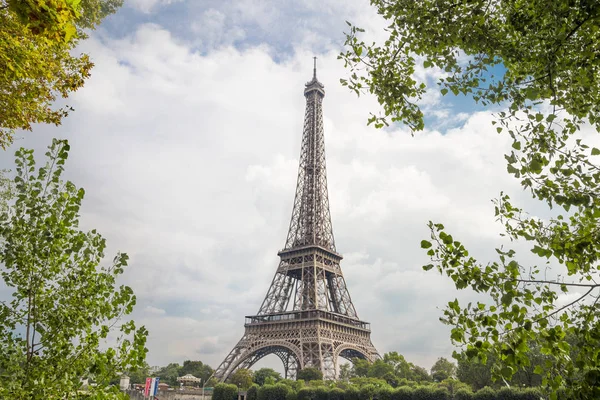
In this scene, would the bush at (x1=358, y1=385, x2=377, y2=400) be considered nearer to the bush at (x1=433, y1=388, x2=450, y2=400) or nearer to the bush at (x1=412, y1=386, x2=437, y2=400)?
the bush at (x1=412, y1=386, x2=437, y2=400)

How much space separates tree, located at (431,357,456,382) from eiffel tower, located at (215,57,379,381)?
11133 millimetres

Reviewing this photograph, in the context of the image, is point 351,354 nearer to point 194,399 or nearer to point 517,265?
point 194,399

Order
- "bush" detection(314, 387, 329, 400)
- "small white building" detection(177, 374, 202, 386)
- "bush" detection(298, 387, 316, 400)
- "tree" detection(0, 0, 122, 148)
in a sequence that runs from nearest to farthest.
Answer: "tree" detection(0, 0, 122, 148) < "bush" detection(314, 387, 329, 400) < "bush" detection(298, 387, 316, 400) < "small white building" detection(177, 374, 202, 386)

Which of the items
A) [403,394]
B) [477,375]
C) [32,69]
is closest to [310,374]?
[403,394]

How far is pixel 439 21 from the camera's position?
7.47 m

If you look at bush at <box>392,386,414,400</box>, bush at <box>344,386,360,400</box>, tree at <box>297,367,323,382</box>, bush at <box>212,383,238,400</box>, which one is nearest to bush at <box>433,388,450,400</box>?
bush at <box>392,386,414,400</box>

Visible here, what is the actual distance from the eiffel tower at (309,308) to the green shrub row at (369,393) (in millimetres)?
4123

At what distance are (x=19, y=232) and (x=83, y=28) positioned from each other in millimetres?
11208

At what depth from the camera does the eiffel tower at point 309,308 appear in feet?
198

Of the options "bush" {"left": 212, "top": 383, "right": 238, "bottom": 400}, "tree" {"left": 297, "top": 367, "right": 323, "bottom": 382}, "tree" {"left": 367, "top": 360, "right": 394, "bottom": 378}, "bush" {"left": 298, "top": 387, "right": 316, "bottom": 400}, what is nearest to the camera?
"bush" {"left": 298, "top": 387, "right": 316, "bottom": 400}

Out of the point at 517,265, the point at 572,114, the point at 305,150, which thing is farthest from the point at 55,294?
the point at 305,150

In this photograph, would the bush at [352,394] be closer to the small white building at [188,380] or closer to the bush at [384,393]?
the bush at [384,393]

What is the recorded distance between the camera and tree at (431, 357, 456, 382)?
6869 cm

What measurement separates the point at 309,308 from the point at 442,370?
27.1 metres
